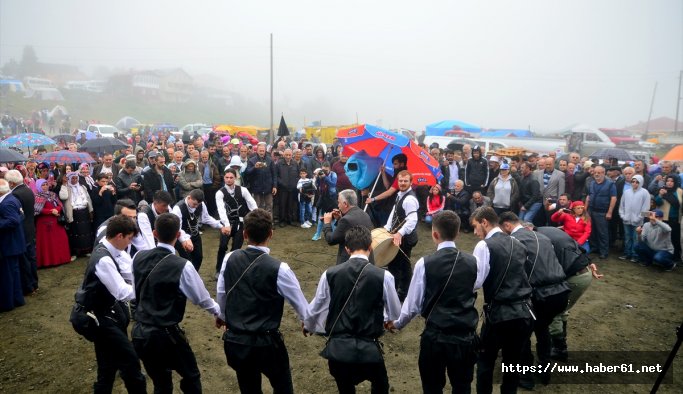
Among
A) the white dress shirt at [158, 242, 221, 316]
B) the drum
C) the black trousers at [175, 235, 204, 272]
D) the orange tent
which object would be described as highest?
the orange tent

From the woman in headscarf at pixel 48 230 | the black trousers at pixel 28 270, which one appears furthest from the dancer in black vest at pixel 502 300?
the woman in headscarf at pixel 48 230

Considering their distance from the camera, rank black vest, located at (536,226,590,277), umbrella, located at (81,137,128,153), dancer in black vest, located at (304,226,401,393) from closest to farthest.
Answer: dancer in black vest, located at (304,226,401,393), black vest, located at (536,226,590,277), umbrella, located at (81,137,128,153)

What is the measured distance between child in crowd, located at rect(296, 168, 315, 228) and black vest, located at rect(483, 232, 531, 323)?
24.9 ft

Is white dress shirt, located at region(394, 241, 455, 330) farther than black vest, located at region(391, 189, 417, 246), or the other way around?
black vest, located at region(391, 189, 417, 246)

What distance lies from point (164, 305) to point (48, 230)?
6023 millimetres

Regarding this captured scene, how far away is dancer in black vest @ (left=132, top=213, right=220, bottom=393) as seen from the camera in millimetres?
3379

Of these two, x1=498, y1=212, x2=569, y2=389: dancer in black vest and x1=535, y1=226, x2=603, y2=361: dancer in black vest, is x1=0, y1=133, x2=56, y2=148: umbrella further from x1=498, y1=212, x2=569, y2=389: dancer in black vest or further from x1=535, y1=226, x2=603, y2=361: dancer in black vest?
x1=535, y1=226, x2=603, y2=361: dancer in black vest

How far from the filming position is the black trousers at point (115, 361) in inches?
147

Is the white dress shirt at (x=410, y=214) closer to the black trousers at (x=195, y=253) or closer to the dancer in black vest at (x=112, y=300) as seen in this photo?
the black trousers at (x=195, y=253)

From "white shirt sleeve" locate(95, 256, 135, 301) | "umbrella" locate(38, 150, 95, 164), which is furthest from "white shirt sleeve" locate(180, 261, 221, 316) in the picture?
"umbrella" locate(38, 150, 95, 164)

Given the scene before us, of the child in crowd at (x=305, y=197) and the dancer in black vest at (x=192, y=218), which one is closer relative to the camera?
the dancer in black vest at (x=192, y=218)

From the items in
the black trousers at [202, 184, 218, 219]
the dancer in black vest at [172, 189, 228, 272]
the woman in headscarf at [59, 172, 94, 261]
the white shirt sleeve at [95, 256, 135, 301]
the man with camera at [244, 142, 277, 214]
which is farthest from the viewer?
the black trousers at [202, 184, 218, 219]

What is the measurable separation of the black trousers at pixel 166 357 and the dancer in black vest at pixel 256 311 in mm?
433

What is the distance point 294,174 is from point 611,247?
8.08 m
